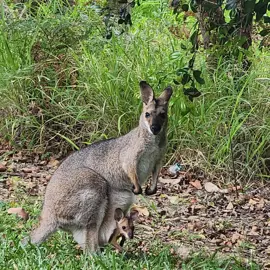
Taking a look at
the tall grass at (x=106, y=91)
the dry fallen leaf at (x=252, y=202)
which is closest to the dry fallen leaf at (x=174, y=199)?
the tall grass at (x=106, y=91)

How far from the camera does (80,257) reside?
4.95 meters

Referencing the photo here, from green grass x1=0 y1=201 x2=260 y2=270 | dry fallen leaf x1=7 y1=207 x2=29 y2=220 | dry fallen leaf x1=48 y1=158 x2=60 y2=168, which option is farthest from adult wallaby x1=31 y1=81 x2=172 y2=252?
dry fallen leaf x1=48 y1=158 x2=60 y2=168

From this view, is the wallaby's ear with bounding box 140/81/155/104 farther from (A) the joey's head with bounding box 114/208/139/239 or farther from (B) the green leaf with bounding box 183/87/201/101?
(A) the joey's head with bounding box 114/208/139/239

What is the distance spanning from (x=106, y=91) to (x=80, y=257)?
3.15 metres

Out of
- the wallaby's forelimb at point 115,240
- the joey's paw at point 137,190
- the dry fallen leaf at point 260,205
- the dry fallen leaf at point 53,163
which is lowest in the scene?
the dry fallen leaf at point 53,163

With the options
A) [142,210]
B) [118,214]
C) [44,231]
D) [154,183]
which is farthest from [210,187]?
[44,231]

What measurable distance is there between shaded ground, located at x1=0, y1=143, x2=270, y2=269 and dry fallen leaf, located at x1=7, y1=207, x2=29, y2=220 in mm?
301

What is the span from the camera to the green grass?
4523mm

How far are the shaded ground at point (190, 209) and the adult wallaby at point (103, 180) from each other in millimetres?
654

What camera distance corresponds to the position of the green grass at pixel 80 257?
14.8 feet

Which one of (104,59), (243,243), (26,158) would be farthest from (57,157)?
(243,243)

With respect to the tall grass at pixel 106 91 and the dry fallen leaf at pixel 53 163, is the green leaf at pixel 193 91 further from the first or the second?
the dry fallen leaf at pixel 53 163

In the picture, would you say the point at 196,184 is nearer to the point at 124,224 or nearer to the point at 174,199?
the point at 174,199

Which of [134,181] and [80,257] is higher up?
[134,181]
